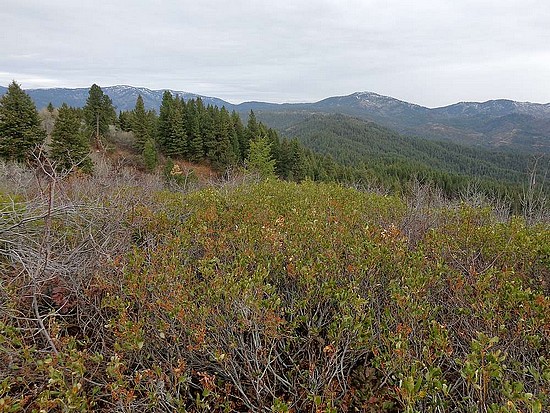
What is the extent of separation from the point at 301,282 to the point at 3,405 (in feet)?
7.34

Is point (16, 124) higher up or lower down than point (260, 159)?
higher up

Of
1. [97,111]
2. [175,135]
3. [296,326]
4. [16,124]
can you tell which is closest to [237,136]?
[175,135]

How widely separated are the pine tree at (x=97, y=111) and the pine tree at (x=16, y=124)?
24.1ft

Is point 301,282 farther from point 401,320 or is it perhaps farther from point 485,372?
point 485,372

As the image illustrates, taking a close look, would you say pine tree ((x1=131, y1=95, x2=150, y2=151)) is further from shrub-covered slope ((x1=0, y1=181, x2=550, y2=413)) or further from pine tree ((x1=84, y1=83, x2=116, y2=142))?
shrub-covered slope ((x1=0, y1=181, x2=550, y2=413))

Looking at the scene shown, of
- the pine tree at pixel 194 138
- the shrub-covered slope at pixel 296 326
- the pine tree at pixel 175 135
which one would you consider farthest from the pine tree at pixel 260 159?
the shrub-covered slope at pixel 296 326

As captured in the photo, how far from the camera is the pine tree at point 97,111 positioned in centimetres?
2908

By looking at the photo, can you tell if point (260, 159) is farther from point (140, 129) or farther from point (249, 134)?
point (140, 129)

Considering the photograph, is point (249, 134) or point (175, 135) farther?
point (249, 134)

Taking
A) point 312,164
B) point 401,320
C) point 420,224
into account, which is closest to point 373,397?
point 401,320

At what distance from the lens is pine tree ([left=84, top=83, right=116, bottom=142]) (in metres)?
29.1

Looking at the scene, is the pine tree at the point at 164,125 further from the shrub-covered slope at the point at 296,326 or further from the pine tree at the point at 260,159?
the shrub-covered slope at the point at 296,326

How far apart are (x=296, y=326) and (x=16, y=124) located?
2464cm

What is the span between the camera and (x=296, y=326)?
9.63ft
